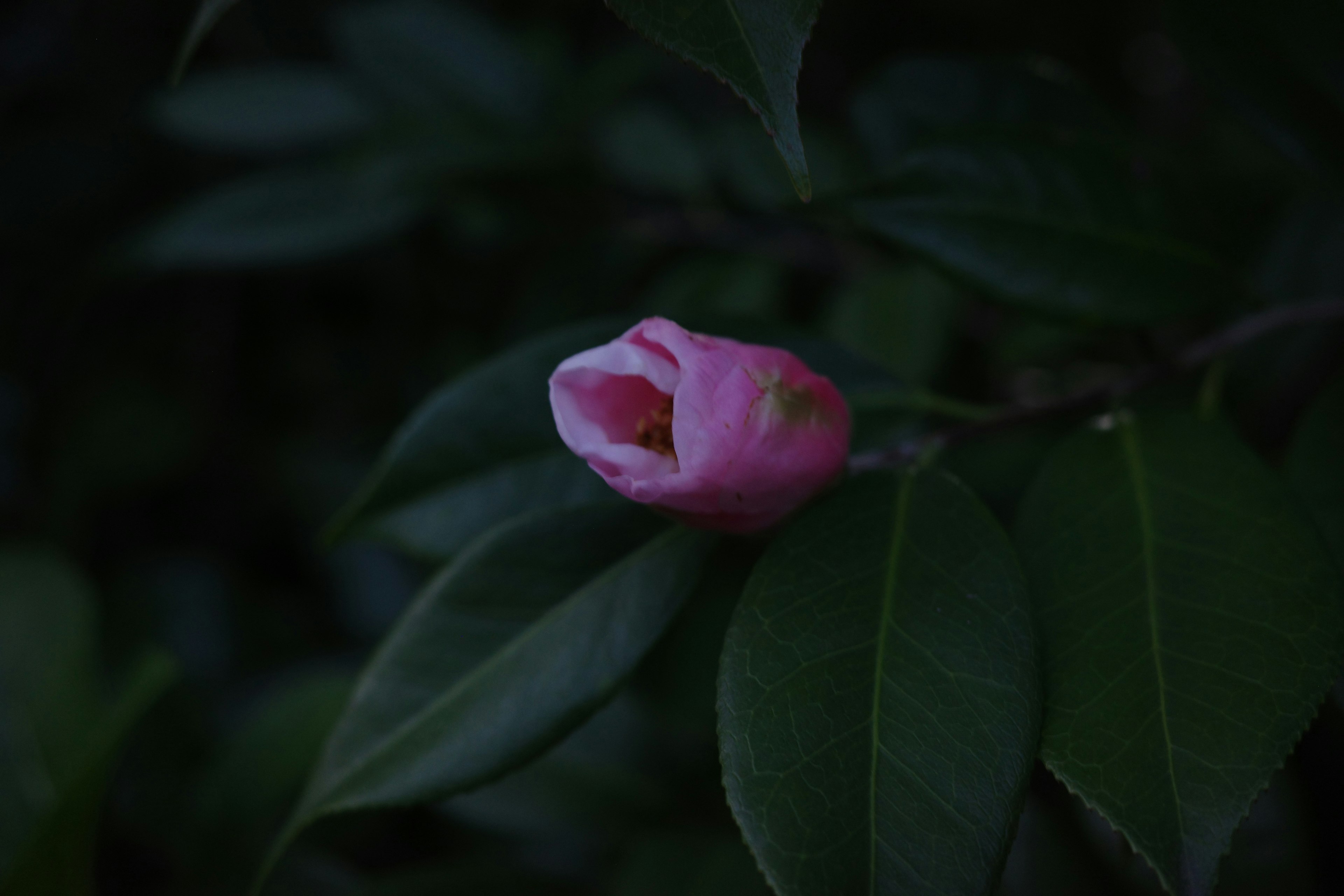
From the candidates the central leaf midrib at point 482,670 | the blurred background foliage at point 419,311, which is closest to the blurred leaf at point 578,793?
the blurred background foliage at point 419,311

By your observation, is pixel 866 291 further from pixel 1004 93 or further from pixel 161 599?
pixel 161 599

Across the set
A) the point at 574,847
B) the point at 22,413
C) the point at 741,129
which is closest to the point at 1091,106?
the point at 741,129

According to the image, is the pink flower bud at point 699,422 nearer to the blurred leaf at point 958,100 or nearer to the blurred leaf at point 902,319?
the blurred leaf at point 958,100

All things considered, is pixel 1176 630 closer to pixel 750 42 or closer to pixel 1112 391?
pixel 1112 391

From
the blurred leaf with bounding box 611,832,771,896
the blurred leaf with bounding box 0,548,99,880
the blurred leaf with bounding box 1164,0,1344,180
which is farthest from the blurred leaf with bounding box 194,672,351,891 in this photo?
the blurred leaf with bounding box 1164,0,1344,180

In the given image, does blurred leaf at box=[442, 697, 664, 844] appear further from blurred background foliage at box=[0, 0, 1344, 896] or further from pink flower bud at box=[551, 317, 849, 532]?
pink flower bud at box=[551, 317, 849, 532]

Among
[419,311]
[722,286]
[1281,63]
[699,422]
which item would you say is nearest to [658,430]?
[699,422]
